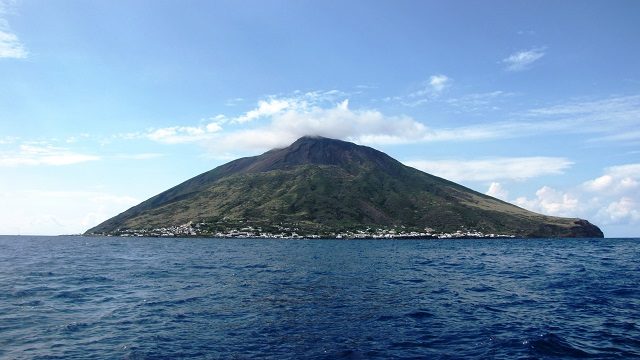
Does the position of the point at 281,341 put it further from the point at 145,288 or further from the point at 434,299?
the point at 145,288

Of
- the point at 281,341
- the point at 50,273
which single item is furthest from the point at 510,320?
the point at 50,273

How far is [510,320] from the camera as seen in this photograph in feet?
124

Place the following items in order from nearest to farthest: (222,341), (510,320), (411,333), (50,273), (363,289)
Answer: (222,341), (411,333), (510,320), (363,289), (50,273)

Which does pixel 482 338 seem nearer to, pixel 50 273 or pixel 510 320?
pixel 510 320

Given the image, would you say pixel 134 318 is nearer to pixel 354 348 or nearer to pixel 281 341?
pixel 281 341

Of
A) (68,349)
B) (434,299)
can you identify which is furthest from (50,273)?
(434,299)

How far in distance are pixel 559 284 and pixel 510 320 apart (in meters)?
26.4

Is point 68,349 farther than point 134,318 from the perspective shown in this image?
No

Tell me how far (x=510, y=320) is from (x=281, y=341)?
2078 cm

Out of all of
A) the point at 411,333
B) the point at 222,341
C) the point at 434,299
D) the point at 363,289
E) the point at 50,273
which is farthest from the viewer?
the point at 50,273

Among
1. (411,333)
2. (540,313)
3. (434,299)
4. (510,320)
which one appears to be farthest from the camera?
(434,299)

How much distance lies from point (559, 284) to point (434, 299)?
22.5 metres

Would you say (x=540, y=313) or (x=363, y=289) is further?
(x=363, y=289)

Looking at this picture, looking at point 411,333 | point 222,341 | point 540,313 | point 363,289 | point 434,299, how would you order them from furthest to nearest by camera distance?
point 363,289 < point 434,299 < point 540,313 < point 411,333 < point 222,341
